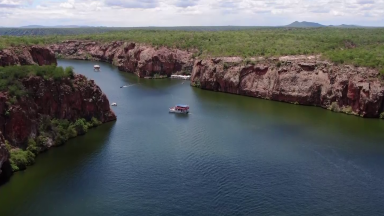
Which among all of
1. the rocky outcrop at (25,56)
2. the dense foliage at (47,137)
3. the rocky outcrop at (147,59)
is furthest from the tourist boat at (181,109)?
the rocky outcrop at (147,59)

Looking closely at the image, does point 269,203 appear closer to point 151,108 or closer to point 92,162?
point 92,162

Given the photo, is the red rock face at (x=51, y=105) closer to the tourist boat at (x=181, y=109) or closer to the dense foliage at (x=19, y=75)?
the dense foliage at (x=19, y=75)

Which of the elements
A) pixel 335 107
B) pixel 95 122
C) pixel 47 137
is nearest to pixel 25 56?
pixel 95 122

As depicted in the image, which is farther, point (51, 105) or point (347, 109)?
point (347, 109)

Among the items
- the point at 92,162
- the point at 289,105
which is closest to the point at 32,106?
the point at 92,162

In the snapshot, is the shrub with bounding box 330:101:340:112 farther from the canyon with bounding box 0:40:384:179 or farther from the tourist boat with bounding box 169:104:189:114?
the tourist boat with bounding box 169:104:189:114

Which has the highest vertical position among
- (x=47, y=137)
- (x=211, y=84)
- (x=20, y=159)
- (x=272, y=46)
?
(x=272, y=46)

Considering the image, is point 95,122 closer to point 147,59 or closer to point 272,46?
point 147,59
